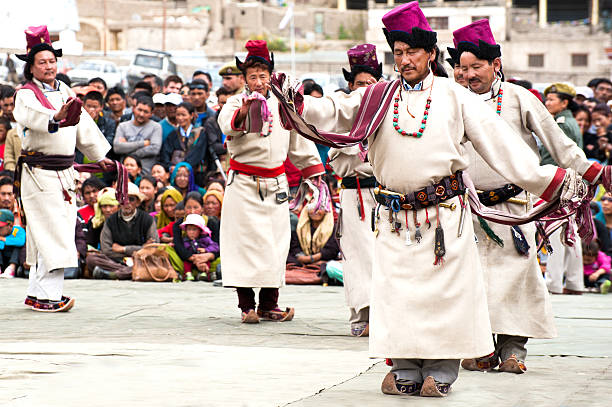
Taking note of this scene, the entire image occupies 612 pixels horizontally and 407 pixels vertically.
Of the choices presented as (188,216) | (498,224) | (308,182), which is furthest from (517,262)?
(188,216)

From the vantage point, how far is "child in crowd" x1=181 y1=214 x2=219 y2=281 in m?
11.1

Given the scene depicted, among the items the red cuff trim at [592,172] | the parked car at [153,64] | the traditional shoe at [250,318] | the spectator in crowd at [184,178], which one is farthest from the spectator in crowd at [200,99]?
the parked car at [153,64]

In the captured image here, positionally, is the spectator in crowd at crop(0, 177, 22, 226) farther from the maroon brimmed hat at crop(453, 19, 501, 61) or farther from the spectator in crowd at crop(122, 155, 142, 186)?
the maroon brimmed hat at crop(453, 19, 501, 61)

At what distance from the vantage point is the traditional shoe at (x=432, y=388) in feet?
15.9

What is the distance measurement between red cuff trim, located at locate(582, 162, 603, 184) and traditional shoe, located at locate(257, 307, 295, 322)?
305cm

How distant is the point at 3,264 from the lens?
11.4 meters

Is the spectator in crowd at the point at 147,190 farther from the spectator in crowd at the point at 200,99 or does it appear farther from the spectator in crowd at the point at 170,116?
the spectator in crowd at the point at 200,99

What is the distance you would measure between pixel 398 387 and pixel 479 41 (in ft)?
6.44

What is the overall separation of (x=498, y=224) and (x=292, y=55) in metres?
45.1

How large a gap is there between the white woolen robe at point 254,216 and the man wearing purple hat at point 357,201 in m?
0.50

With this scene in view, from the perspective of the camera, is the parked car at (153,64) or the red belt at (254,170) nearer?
the red belt at (254,170)

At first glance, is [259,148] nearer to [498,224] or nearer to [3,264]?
[498,224]

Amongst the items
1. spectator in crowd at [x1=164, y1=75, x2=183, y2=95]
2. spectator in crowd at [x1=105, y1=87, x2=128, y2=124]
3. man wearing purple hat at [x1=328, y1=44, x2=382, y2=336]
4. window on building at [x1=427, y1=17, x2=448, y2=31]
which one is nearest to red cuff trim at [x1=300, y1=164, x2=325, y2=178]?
man wearing purple hat at [x1=328, y1=44, x2=382, y2=336]

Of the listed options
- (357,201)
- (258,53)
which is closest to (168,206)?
(258,53)
